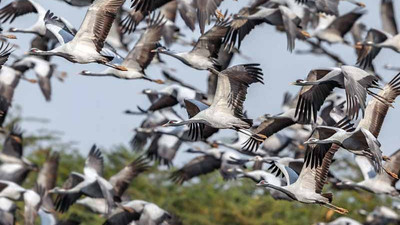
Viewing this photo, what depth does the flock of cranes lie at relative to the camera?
37.2 feet

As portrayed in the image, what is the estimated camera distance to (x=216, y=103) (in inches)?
452

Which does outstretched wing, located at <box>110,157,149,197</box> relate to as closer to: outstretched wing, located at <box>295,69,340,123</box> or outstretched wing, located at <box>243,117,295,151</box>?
outstretched wing, located at <box>243,117,295,151</box>

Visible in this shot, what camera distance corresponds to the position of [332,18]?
1684cm

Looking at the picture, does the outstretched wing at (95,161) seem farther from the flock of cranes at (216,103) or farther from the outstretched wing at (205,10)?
the outstretched wing at (205,10)

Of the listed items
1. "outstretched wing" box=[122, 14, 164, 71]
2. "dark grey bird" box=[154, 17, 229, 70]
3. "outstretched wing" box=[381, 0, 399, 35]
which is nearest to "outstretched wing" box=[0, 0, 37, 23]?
"outstretched wing" box=[122, 14, 164, 71]

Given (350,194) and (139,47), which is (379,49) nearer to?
(139,47)

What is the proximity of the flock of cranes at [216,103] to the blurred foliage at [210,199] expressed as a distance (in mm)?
4889

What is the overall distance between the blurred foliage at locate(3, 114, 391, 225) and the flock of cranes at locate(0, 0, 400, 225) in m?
4.89

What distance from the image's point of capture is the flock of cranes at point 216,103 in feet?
37.2

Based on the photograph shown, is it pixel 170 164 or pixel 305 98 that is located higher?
pixel 305 98

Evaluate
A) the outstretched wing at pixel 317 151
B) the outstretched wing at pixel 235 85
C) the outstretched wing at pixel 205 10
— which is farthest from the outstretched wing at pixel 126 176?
the outstretched wing at pixel 317 151

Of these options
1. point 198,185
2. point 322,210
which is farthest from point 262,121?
point 198,185

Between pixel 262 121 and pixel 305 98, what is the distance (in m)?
1.69

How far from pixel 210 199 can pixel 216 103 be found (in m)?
12.9
